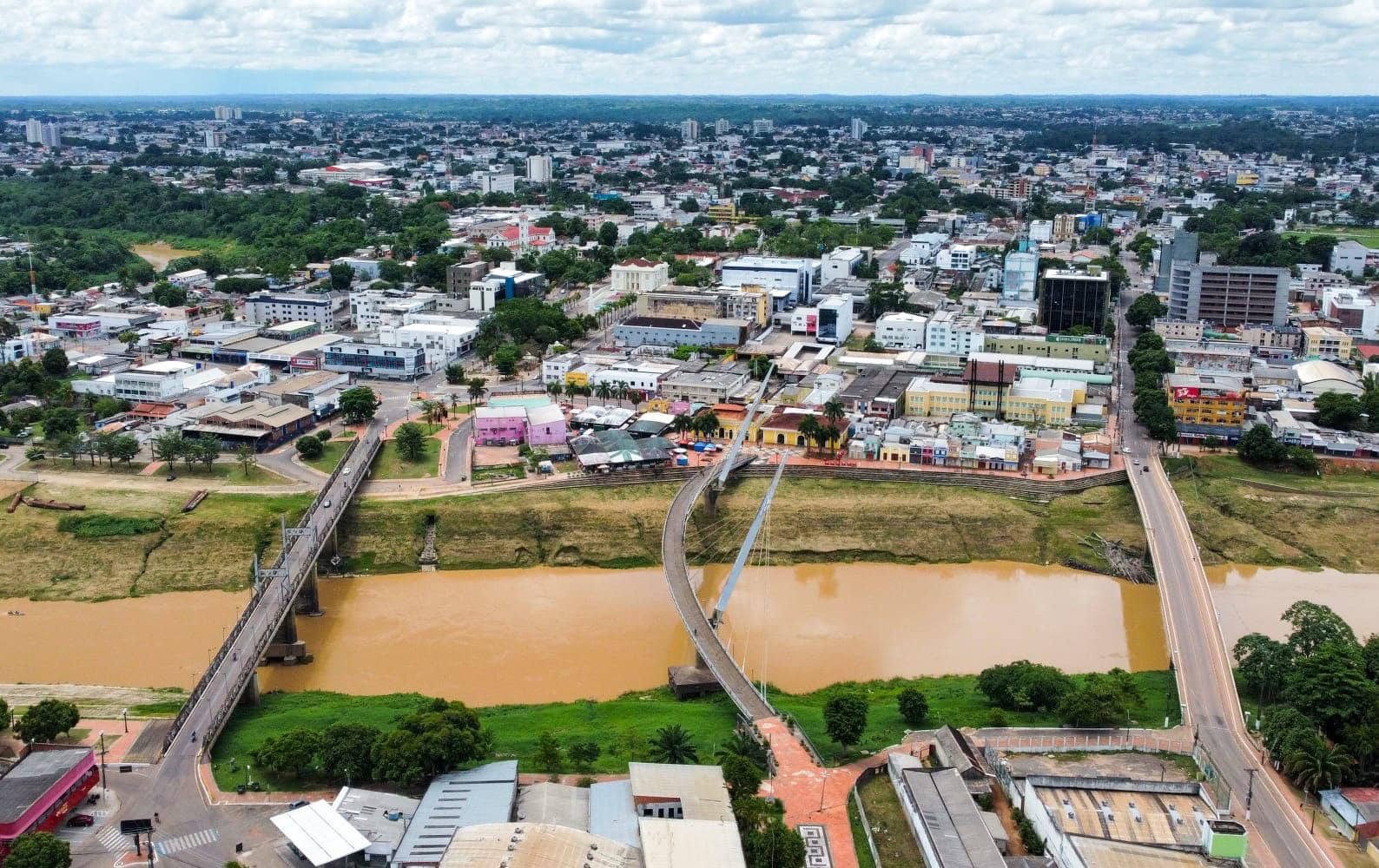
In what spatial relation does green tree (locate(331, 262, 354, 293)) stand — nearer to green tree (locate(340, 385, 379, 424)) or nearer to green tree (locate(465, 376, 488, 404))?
green tree (locate(465, 376, 488, 404))

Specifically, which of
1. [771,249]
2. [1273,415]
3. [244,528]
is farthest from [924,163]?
[244,528]

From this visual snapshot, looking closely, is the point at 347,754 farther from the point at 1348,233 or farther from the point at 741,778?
the point at 1348,233

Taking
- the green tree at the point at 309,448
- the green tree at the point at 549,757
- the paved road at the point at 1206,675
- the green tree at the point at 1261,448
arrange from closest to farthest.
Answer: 1. the paved road at the point at 1206,675
2. the green tree at the point at 549,757
3. the green tree at the point at 309,448
4. the green tree at the point at 1261,448

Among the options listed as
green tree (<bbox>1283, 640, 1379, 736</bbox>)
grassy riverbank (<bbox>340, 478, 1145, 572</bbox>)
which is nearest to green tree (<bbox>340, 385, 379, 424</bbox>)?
grassy riverbank (<bbox>340, 478, 1145, 572</bbox>)

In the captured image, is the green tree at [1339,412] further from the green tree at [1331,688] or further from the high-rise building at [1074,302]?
the green tree at [1331,688]

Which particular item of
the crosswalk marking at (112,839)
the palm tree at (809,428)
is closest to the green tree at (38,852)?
the crosswalk marking at (112,839)

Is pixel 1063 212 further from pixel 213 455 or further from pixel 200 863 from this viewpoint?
pixel 200 863
